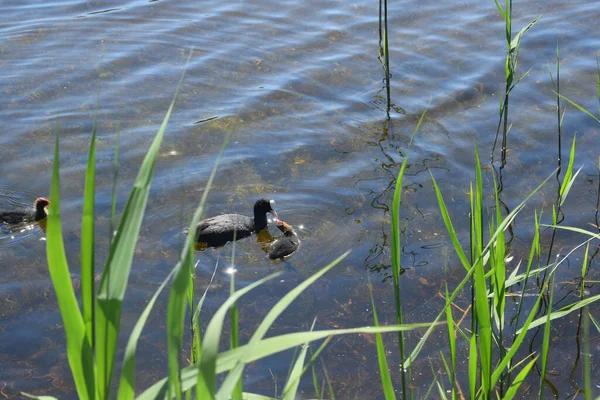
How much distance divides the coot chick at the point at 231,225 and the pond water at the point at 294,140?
6.6 inches

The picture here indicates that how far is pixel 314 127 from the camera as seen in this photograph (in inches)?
360

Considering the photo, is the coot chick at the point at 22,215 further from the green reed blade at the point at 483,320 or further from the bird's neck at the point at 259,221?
the green reed blade at the point at 483,320

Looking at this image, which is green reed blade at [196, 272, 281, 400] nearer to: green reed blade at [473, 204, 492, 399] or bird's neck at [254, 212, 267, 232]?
green reed blade at [473, 204, 492, 399]

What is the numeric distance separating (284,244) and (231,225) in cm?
51

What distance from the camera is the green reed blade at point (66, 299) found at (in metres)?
2.28

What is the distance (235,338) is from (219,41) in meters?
8.89

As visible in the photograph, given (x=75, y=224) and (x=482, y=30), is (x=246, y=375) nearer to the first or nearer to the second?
(x=75, y=224)

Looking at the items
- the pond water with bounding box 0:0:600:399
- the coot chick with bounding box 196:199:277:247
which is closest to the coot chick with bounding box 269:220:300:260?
the pond water with bounding box 0:0:600:399

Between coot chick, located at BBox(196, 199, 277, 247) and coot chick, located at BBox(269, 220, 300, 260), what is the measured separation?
0.27 metres

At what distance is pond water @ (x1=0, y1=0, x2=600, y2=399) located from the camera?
6.25 metres

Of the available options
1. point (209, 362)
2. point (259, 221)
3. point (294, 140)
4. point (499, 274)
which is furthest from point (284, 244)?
point (209, 362)

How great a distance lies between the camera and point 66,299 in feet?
7.64

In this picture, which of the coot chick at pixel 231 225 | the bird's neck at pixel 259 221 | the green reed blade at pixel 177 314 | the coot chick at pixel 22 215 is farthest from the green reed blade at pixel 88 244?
the coot chick at pixel 22 215

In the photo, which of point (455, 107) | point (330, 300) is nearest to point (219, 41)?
point (455, 107)
